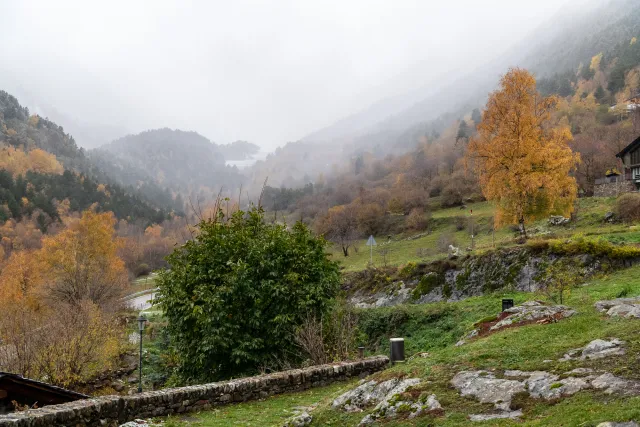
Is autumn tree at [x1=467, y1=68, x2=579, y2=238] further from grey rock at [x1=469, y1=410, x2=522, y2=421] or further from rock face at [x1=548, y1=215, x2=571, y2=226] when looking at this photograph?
grey rock at [x1=469, y1=410, x2=522, y2=421]

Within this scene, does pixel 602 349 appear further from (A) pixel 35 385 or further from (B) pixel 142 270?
(B) pixel 142 270

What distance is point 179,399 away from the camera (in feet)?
41.8

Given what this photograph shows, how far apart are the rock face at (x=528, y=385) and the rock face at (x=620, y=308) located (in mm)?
3706

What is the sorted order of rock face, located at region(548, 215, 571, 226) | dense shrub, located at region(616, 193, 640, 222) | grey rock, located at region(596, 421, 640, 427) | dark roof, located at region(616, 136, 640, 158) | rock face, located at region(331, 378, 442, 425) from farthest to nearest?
1. dark roof, located at region(616, 136, 640, 158)
2. rock face, located at region(548, 215, 571, 226)
3. dense shrub, located at region(616, 193, 640, 222)
4. rock face, located at region(331, 378, 442, 425)
5. grey rock, located at region(596, 421, 640, 427)

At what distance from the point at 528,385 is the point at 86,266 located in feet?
147

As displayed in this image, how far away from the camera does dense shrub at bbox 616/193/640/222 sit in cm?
3347

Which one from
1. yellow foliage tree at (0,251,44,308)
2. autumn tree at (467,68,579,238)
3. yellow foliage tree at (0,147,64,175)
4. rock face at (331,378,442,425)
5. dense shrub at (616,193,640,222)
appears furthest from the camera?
yellow foliage tree at (0,147,64,175)

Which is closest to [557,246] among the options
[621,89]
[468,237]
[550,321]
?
[550,321]

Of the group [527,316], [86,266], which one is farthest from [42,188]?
[527,316]

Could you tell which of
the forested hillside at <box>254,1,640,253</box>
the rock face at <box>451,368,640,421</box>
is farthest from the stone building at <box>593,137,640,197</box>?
the rock face at <box>451,368,640,421</box>

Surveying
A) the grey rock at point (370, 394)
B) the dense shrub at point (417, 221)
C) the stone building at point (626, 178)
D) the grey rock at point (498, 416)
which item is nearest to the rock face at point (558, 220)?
the stone building at point (626, 178)

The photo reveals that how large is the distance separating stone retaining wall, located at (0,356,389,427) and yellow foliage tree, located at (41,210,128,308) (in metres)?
27.4

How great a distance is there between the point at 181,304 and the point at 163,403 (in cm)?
759

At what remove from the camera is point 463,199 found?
7231cm
